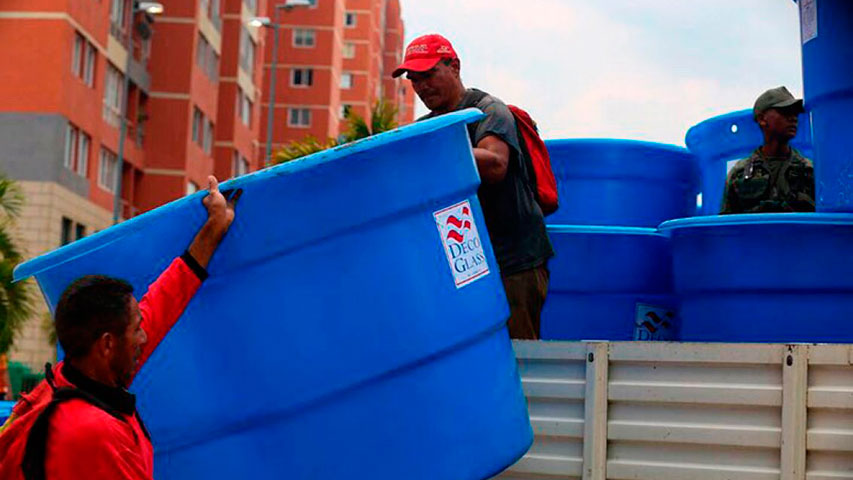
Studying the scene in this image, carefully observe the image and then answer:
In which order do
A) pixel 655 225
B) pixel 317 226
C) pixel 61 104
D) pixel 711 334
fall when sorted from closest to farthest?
1. pixel 317 226
2. pixel 711 334
3. pixel 655 225
4. pixel 61 104

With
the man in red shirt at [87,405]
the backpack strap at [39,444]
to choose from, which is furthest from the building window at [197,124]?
the backpack strap at [39,444]

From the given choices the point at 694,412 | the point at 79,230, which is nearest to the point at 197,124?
the point at 79,230

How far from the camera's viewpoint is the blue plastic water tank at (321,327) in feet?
11.3

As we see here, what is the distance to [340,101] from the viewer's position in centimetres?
8431

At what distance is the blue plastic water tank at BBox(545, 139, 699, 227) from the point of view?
6035 millimetres

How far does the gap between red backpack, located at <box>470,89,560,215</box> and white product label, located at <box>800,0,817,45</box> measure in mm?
995

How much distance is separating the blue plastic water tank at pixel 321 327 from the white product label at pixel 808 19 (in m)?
1.62

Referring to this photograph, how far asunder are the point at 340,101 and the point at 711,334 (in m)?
80.4

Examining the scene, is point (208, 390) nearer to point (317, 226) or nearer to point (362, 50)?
point (317, 226)

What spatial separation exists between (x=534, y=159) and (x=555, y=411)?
0.97 meters

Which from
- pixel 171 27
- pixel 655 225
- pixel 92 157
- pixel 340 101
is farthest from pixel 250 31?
pixel 655 225

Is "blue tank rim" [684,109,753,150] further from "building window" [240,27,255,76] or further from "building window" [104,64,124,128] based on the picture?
"building window" [240,27,255,76]

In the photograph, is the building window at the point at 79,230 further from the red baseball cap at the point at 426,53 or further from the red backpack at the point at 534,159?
the red backpack at the point at 534,159

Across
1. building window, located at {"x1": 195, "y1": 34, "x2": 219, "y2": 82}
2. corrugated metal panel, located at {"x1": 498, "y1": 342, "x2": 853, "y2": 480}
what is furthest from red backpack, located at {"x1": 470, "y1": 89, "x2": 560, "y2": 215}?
building window, located at {"x1": 195, "y1": 34, "x2": 219, "y2": 82}
